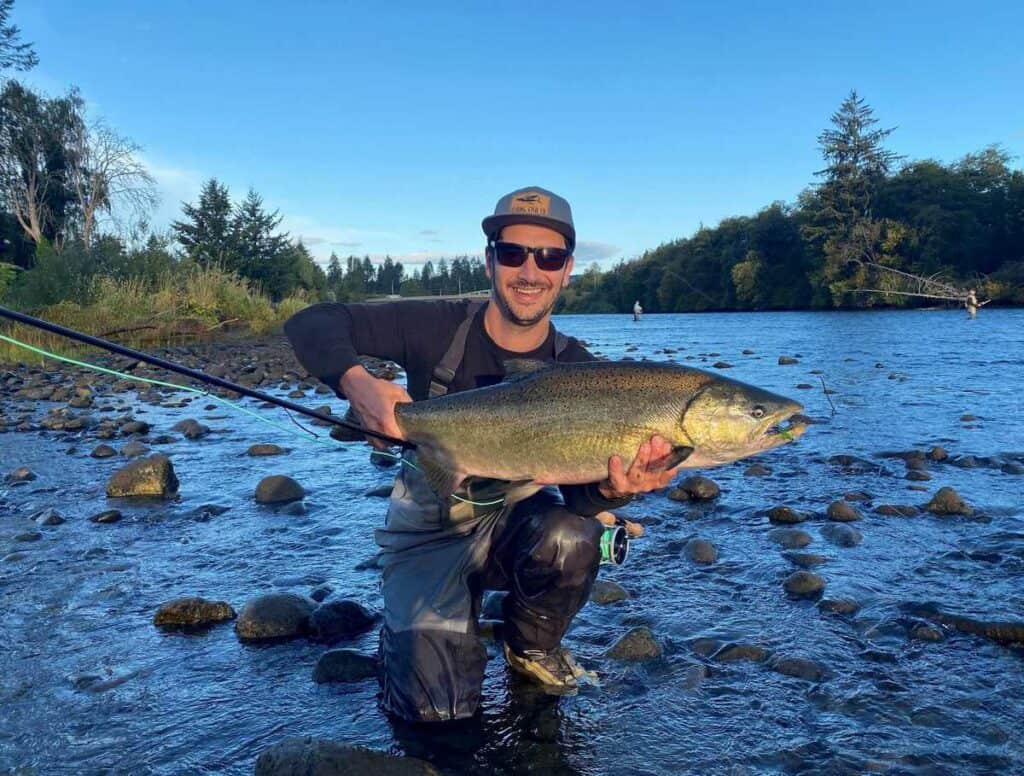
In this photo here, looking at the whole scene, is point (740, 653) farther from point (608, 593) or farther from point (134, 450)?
point (134, 450)

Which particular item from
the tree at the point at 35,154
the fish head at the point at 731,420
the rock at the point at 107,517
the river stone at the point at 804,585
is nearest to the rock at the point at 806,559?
the river stone at the point at 804,585

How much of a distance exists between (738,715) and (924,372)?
1558cm

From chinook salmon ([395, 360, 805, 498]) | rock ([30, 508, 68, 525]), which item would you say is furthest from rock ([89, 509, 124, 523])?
chinook salmon ([395, 360, 805, 498])

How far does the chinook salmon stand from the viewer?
11.5 ft

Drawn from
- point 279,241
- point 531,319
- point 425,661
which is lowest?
point 425,661

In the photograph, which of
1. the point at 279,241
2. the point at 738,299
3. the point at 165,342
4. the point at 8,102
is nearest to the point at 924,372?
the point at 165,342

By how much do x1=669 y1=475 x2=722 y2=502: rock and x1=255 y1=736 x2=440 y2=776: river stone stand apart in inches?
179

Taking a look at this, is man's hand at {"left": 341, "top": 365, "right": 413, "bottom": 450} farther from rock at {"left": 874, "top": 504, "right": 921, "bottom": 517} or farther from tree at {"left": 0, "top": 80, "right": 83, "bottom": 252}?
tree at {"left": 0, "top": 80, "right": 83, "bottom": 252}

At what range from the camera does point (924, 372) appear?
16.2m

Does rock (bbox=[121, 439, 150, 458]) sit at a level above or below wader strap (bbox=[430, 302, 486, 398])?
below

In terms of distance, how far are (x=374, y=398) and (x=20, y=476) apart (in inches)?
231

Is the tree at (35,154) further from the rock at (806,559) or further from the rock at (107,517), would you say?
the rock at (806,559)

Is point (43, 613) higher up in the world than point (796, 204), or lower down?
lower down

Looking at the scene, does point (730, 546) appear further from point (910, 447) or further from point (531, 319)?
point (910, 447)
